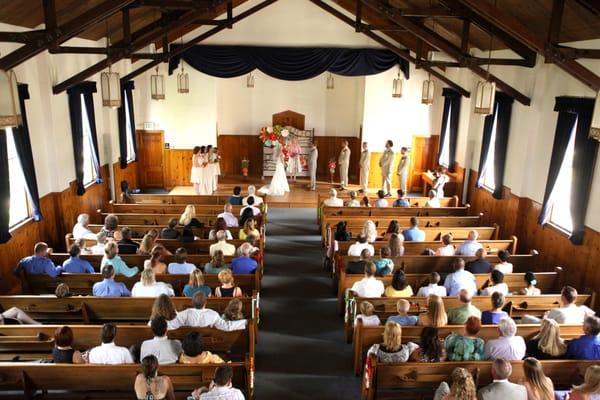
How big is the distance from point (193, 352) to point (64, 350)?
1198 mm

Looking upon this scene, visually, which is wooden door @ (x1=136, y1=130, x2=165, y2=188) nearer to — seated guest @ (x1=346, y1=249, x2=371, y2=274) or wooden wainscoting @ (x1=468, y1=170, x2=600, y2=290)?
wooden wainscoting @ (x1=468, y1=170, x2=600, y2=290)

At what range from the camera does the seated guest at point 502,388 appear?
13.5 ft

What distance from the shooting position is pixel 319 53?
13.9m

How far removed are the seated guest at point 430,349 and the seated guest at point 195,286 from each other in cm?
266

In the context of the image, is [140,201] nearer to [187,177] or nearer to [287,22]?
[187,177]

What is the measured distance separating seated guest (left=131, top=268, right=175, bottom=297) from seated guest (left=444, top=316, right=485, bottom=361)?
333 cm

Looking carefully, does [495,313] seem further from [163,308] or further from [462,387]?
[163,308]

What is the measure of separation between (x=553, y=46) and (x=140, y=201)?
342 inches

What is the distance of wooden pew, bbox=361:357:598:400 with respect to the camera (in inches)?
184

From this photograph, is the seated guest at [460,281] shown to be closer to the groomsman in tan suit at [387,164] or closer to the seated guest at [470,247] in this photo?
the seated guest at [470,247]

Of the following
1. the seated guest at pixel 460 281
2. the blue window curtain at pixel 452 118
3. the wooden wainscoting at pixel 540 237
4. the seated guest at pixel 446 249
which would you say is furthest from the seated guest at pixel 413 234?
the blue window curtain at pixel 452 118

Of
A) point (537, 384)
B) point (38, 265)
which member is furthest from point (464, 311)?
point (38, 265)

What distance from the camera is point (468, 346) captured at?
484 centimetres

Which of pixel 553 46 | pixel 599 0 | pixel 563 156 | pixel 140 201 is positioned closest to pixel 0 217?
pixel 140 201
